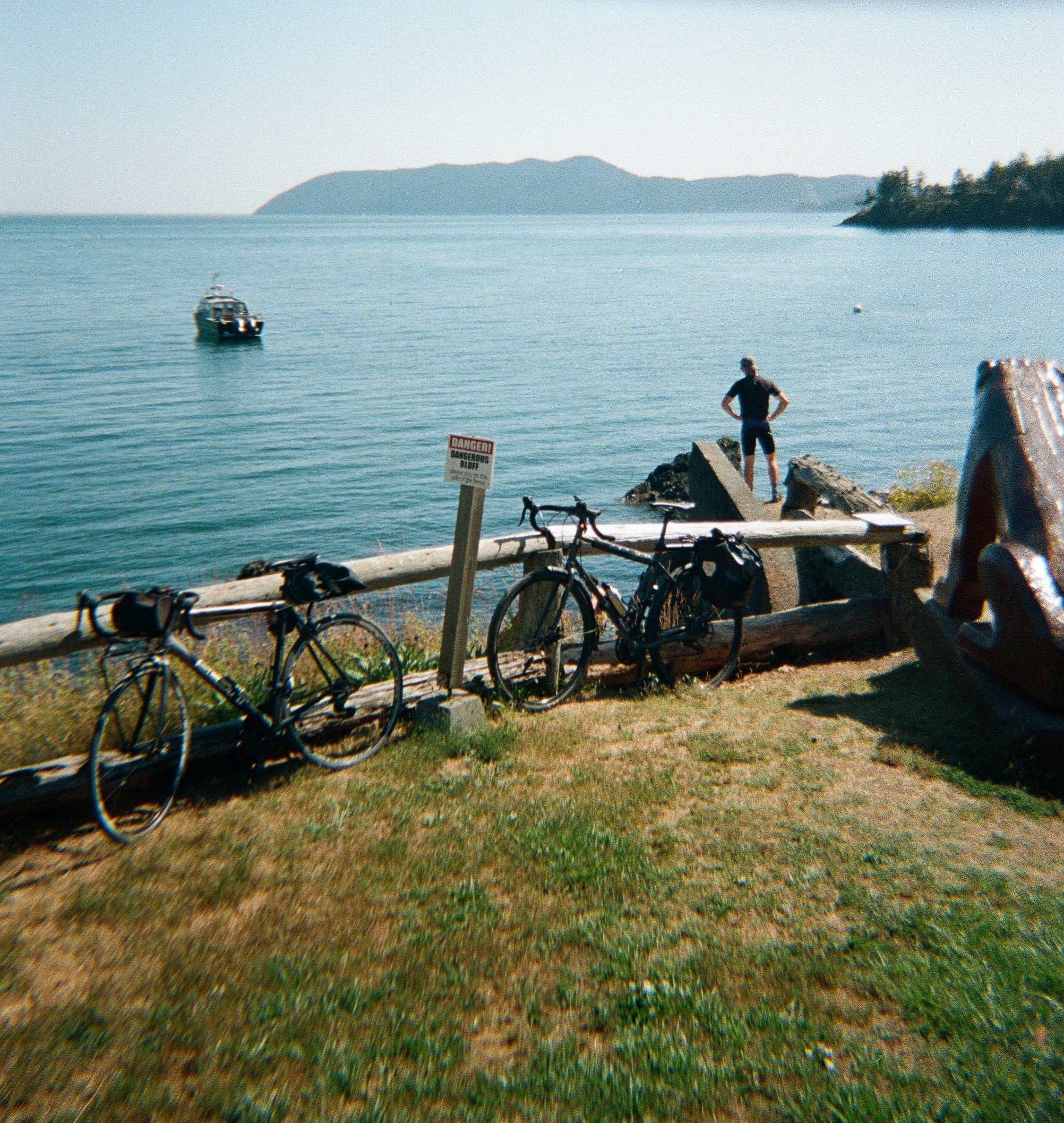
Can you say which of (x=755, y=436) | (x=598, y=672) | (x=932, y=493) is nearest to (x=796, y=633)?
(x=598, y=672)

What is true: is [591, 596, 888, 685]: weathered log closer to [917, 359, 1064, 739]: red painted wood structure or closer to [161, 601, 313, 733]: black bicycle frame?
[917, 359, 1064, 739]: red painted wood structure

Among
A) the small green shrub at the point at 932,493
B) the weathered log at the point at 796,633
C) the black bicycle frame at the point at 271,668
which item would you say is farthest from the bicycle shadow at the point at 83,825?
the small green shrub at the point at 932,493

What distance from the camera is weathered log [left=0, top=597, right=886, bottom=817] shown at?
197 inches

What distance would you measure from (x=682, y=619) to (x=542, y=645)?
1363 millimetres

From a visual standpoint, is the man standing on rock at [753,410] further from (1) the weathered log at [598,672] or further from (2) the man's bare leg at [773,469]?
(1) the weathered log at [598,672]

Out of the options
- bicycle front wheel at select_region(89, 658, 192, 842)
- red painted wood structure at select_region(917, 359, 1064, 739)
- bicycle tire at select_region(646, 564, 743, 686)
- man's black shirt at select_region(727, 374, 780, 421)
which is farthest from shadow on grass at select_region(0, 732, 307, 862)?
man's black shirt at select_region(727, 374, 780, 421)

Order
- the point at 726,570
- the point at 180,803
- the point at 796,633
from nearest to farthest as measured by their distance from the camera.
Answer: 1. the point at 180,803
2. the point at 726,570
3. the point at 796,633

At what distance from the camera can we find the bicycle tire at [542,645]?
6.99 meters

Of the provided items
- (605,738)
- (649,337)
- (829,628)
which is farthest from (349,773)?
(649,337)

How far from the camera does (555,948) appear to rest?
4.02 metres

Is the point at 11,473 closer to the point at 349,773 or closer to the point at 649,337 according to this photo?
the point at 349,773

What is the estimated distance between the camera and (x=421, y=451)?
32.9 metres

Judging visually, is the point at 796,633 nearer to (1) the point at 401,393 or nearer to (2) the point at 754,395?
(2) the point at 754,395

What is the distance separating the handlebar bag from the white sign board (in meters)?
1.96
